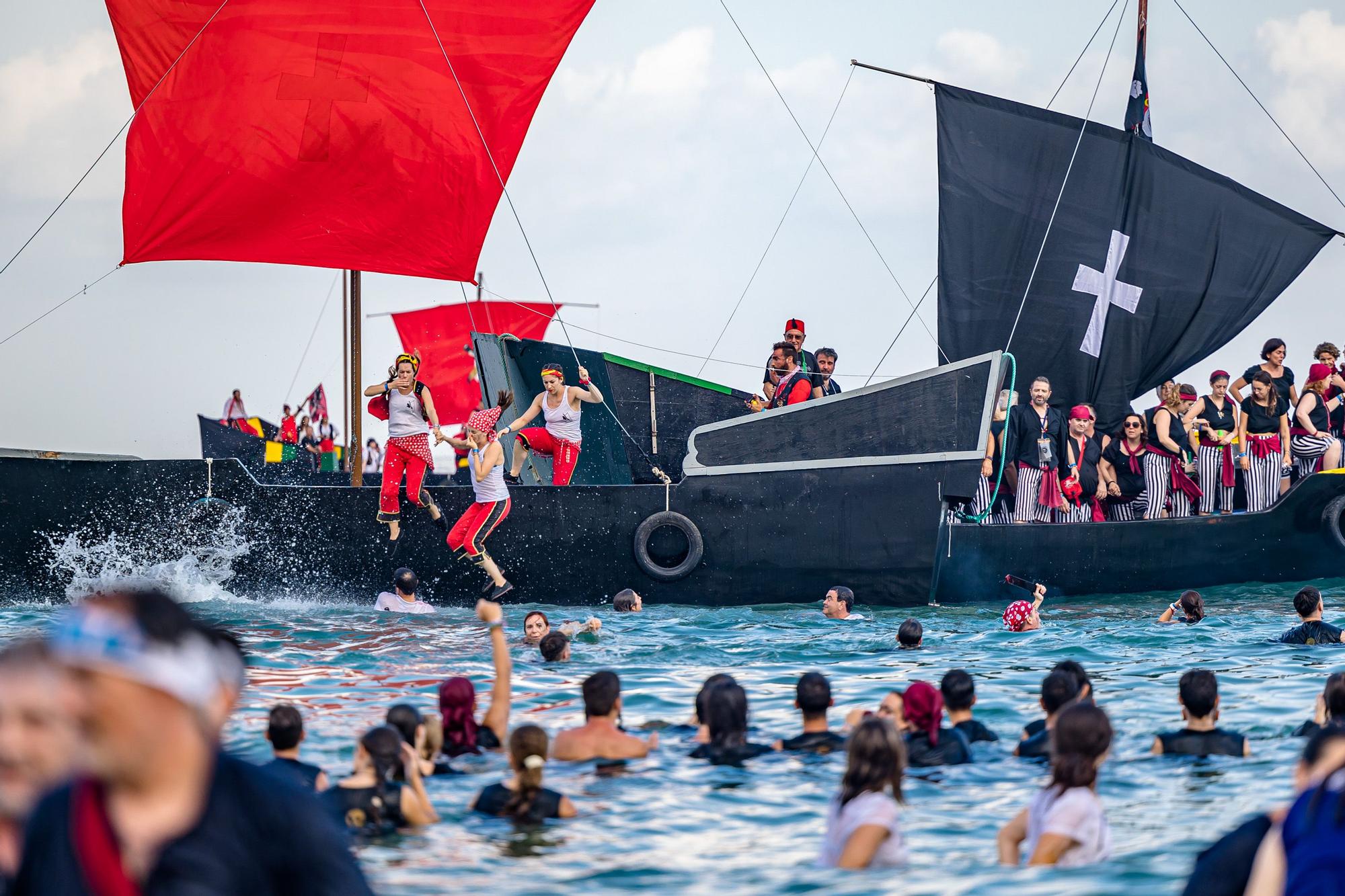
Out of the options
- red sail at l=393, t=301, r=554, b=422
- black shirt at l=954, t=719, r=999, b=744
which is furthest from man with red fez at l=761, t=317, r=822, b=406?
red sail at l=393, t=301, r=554, b=422

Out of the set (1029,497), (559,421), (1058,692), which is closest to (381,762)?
(1058,692)

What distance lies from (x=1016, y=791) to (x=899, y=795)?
6.03 feet

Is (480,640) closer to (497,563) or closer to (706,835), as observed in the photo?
(497,563)

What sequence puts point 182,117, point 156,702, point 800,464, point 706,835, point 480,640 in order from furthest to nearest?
point 182,117 → point 800,464 → point 480,640 → point 706,835 → point 156,702

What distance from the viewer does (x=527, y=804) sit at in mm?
6883

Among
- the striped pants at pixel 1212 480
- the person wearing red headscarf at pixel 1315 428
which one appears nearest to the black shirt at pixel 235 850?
the striped pants at pixel 1212 480

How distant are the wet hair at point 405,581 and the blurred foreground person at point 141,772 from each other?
483 inches

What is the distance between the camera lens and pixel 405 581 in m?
14.5

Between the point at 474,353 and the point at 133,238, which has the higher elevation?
the point at 133,238

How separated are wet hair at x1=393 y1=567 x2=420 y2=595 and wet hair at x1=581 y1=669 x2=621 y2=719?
261 inches

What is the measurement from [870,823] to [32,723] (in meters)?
3.97

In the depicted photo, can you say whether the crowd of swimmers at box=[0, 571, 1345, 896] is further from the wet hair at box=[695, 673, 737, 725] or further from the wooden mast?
the wooden mast

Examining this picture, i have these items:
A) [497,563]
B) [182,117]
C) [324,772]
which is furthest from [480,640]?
[182,117]

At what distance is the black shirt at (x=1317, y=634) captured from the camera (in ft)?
40.5
